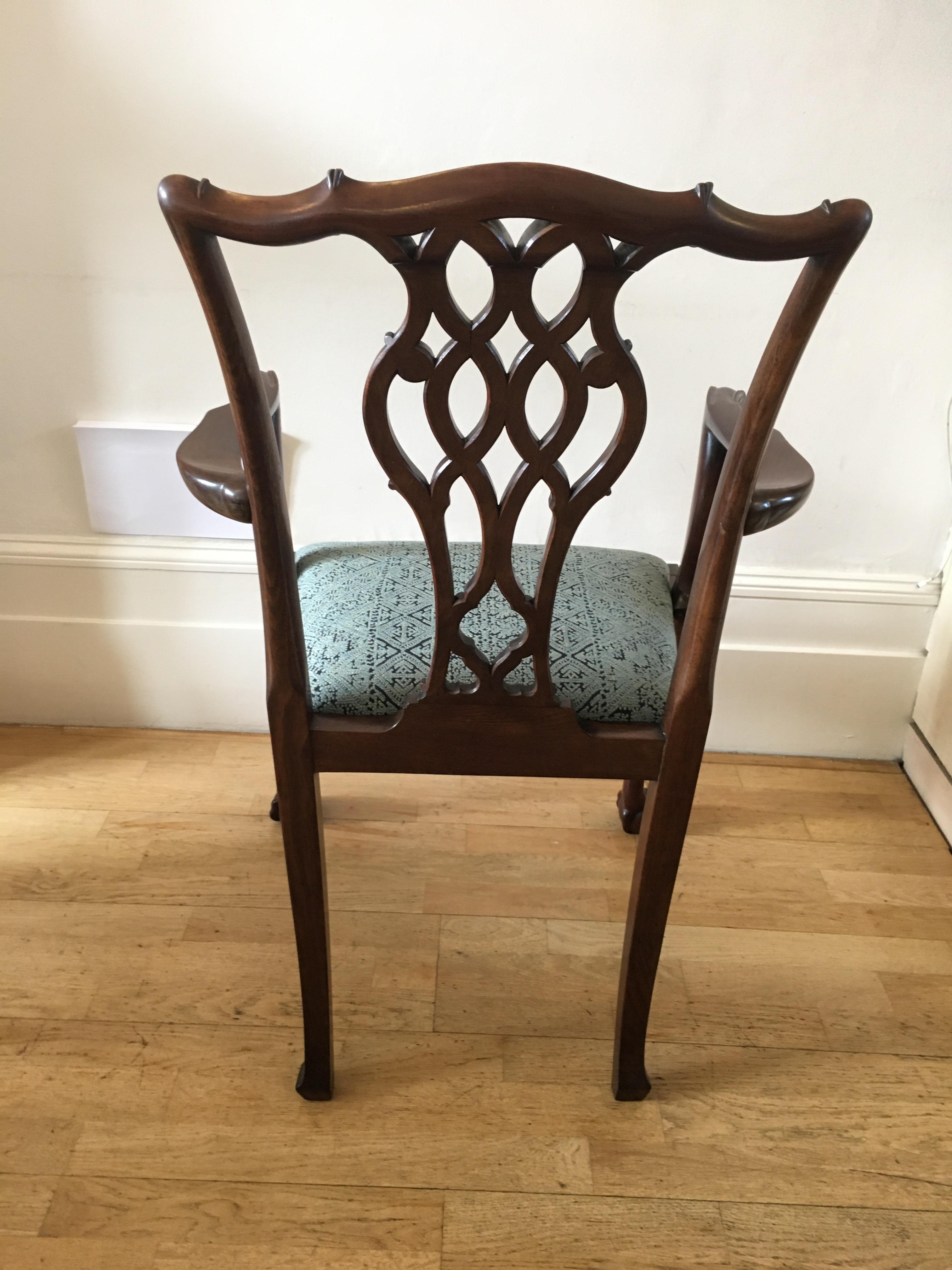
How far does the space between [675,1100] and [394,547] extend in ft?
2.52

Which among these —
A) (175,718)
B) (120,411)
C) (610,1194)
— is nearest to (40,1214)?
(610,1194)

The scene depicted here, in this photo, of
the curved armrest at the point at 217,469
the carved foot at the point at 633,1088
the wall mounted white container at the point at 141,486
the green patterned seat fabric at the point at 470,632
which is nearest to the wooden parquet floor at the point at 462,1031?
the carved foot at the point at 633,1088

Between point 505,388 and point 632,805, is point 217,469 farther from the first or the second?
point 632,805

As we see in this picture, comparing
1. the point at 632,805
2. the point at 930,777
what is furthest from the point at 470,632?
the point at 930,777

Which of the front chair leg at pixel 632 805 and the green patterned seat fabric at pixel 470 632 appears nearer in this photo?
the green patterned seat fabric at pixel 470 632

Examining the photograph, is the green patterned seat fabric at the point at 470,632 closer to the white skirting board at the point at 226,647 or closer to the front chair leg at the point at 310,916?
the front chair leg at the point at 310,916

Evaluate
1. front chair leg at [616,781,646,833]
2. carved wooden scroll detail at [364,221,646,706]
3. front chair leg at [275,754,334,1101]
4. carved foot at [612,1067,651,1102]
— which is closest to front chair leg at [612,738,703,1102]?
carved foot at [612,1067,651,1102]

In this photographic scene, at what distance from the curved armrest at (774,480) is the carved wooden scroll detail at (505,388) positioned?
169 millimetres

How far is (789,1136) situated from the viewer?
1.19 m

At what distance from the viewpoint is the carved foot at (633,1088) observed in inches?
47.8

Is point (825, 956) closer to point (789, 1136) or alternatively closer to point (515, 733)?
point (789, 1136)

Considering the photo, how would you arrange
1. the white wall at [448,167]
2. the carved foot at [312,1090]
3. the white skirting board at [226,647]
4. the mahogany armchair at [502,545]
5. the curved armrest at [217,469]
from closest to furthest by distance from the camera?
the mahogany armchair at [502,545]
the curved armrest at [217,469]
the carved foot at [312,1090]
the white wall at [448,167]
the white skirting board at [226,647]

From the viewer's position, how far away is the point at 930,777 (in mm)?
1787

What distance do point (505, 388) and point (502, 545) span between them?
Answer: 152 millimetres
